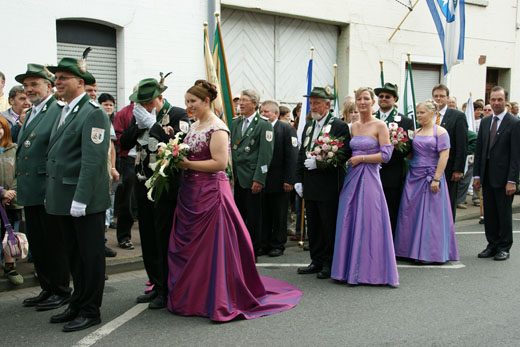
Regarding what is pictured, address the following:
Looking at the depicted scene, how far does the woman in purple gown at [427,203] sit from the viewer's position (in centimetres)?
711

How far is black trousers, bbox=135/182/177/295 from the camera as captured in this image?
5.29 metres

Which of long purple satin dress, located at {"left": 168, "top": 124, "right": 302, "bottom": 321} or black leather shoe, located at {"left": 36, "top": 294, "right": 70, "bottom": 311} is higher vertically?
long purple satin dress, located at {"left": 168, "top": 124, "right": 302, "bottom": 321}

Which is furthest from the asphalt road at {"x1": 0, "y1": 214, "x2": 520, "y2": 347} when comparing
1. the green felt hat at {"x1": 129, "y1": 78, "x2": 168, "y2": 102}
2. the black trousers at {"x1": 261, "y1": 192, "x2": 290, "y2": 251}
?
the green felt hat at {"x1": 129, "y1": 78, "x2": 168, "y2": 102}

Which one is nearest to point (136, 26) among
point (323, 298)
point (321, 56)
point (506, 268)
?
point (321, 56)

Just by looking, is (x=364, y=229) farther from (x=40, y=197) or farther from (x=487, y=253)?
(x=40, y=197)

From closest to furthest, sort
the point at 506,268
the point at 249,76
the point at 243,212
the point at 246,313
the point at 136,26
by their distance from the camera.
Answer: the point at 246,313, the point at 506,268, the point at 243,212, the point at 136,26, the point at 249,76

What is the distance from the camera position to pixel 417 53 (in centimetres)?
1533

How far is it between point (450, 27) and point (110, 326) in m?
11.6

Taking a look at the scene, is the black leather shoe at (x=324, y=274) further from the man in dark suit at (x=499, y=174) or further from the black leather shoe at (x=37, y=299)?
the black leather shoe at (x=37, y=299)

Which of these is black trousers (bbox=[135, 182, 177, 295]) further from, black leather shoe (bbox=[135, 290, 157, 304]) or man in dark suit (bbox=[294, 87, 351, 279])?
man in dark suit (bbox=[294, 87, 351, 279])

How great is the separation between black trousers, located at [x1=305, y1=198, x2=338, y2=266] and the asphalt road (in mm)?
343

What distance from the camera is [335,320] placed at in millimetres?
4859

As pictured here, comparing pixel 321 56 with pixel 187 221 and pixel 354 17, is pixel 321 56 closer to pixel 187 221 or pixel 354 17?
pixel 354 17

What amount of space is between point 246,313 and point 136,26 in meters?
7.20
